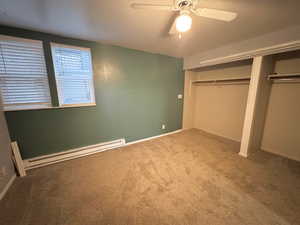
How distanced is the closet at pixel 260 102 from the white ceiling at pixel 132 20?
680mm

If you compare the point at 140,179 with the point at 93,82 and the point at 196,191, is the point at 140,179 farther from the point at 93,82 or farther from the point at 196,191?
the point at 93,82

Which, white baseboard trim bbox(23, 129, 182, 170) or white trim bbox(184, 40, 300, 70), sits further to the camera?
white baseboard trim bbox(23, 129, 182, 170)

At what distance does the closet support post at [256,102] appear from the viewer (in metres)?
2.10

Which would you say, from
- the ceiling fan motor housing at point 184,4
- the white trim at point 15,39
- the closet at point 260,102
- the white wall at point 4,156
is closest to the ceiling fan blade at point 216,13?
the ceiling fan motor housing at point 184,4

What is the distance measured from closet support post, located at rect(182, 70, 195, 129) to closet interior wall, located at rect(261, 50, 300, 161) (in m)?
1.80

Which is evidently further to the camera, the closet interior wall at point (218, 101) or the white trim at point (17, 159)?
the closet interior wall at point (218, 101)

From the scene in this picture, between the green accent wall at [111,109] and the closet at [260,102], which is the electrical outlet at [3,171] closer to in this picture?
the green accent wall at [111,109]

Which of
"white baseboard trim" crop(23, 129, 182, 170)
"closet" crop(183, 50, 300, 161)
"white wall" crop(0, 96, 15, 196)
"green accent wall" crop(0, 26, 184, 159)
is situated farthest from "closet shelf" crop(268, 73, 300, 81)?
"white wall" crop(0, 96, 15, 196)

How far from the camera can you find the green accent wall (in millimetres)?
1981

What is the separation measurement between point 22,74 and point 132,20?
6.24ft

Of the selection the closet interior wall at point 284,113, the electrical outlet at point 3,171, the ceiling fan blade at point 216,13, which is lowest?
the electrical outlet at point 3,171

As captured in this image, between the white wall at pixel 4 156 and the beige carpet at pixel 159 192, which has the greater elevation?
the white wall at pixel 4 156

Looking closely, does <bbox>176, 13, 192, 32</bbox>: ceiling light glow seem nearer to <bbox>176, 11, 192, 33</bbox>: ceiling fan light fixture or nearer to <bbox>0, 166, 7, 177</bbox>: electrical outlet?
<bbox>176, 11, 192, 33</bbox>: ceiling fan light fixture

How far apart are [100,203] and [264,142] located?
332cm
